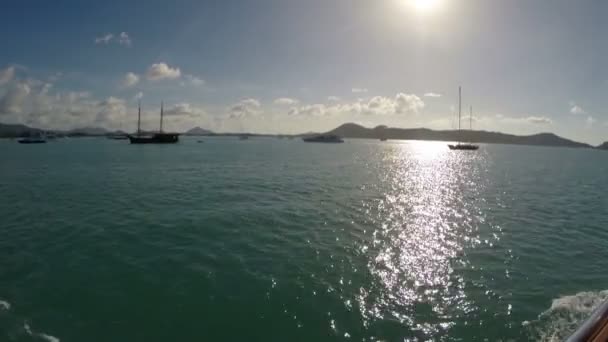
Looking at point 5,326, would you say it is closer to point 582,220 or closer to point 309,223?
point 309,223


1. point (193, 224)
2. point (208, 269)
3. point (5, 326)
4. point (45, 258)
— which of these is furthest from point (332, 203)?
point (5, 326)

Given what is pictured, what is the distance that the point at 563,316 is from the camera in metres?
9.52

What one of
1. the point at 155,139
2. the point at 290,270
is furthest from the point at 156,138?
the point at 290,270

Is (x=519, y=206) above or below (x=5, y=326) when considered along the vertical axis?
above

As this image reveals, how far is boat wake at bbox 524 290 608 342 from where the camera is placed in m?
8.56

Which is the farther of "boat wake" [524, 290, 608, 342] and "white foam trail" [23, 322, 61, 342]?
"boat wake" [524, 290, 608, 342]

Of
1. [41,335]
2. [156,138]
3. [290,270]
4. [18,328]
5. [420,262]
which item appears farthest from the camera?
[156,138]

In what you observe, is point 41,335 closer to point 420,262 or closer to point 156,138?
point 420,262

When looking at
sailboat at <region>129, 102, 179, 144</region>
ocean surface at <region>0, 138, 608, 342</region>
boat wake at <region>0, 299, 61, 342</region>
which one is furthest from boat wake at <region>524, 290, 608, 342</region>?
sailboat at <region>129, 102, 179, 144</region>

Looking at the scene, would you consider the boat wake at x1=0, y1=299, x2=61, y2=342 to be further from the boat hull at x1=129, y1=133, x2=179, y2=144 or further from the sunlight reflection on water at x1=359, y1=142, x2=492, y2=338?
the boat hull at x1=129, y1=133, x2=179, y2=144

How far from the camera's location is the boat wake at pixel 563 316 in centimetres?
856

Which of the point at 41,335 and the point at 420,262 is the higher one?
the point at 420,262

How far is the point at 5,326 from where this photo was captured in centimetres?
832

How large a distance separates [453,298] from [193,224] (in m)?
14.2
